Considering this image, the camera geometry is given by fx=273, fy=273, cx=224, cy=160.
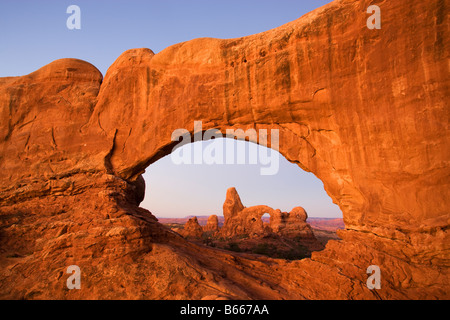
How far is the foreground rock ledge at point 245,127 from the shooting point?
833 cm

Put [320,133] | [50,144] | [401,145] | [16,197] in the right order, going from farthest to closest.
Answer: [50,144] < [16,197] < [320,133] < [401,145]

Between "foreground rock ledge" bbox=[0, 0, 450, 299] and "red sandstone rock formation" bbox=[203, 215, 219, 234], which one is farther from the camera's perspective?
"red sandstone rock formation" bbox=[203, 215, 219, 234]

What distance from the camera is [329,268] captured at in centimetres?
912

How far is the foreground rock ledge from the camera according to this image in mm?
8328

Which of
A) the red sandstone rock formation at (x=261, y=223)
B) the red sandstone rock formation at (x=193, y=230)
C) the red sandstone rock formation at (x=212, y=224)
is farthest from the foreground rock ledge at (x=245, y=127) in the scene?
the red sandstone rock formation at (x=212, y=224)

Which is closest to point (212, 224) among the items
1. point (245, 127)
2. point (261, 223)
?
point (261, 223)

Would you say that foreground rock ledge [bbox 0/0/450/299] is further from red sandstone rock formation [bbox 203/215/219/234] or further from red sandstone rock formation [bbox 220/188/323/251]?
red sandstone rock formation [bbox 203/215/219/234]

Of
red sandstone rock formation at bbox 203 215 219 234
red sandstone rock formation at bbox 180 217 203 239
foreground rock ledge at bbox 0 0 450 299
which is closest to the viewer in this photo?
foreground rock ledge at bbox 0 0 450 299

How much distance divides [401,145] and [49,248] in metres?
12.1

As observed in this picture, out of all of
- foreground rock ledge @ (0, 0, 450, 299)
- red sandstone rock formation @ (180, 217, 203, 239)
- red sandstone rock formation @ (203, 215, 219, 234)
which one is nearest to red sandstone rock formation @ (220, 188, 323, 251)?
red sandstone rock formation @ (203, 215, 219, 234)

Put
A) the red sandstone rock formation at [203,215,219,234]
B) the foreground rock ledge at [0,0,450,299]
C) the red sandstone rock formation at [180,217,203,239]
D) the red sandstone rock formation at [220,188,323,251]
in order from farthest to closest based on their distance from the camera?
1. the red sandstone rock formation at [203,215,219,234]
2. the red sandstone rock formation at [180,217,203,239]
3. the red sandstone rock formation at [220,188,323,251]
4. the foreground rock ledge at [0,0,450,299]

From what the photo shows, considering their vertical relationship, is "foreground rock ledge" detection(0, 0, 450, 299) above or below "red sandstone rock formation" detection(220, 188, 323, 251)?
above
